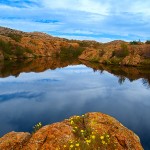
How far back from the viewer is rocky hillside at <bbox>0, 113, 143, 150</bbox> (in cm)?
1072

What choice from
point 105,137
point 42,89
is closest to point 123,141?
point 105,137

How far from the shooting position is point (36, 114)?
3089cm

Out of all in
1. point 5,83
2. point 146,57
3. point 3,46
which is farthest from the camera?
point 3,46

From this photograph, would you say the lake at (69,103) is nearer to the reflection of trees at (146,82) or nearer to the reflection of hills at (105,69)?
the reflection of trees at (146,82)

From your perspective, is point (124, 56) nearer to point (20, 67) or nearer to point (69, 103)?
point (20, 67)

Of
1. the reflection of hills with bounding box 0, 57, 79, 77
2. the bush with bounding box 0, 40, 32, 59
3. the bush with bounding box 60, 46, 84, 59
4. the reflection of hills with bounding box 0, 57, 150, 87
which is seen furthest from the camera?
the bush with bounding box 60, 46, 84, 59

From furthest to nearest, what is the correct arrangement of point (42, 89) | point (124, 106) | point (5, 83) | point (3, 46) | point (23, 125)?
1. point (3, 46)
2. point (5, 83)
3. point (42, 89)
4. point (124, 106)
5. point (23, 125)

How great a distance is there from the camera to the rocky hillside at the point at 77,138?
1072cm

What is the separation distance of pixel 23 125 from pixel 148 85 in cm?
3463

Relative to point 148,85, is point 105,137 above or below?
above

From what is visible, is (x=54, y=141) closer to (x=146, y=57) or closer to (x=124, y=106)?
(x=124, y=106)

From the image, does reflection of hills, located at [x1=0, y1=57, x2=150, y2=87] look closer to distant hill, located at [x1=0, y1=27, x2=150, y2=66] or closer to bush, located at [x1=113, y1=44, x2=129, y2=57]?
distant hill, located at [x1=0, y1=27, x2=150, y2=66]

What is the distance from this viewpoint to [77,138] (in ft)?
36.6

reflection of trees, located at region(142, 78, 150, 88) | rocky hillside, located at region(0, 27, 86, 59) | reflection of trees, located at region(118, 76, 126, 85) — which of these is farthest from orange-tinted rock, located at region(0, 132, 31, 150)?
rocky hillside, located at region(0, 27, 86, 59)
